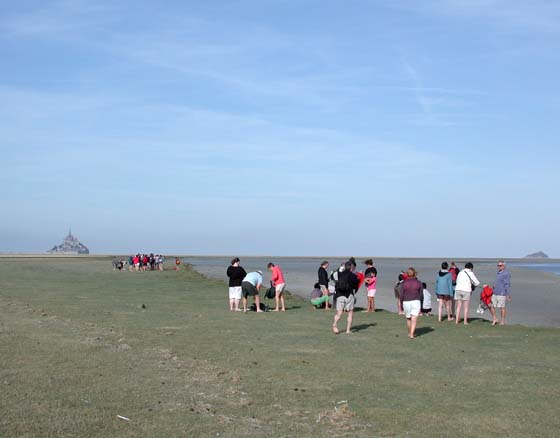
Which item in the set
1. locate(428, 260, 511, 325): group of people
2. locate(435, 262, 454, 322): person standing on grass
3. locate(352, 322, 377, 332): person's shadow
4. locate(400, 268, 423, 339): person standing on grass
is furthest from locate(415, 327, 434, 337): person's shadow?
locate(435, 262, 454, 322): person standing on grass

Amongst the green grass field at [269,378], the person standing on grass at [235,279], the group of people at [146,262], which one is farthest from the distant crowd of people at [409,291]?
the group of people at [146,262]

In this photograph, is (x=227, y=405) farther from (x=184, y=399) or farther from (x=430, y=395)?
(x=430, y=395)

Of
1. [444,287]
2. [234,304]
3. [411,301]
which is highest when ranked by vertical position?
[444,287]

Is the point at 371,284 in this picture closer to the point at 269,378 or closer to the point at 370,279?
the point at 370,279

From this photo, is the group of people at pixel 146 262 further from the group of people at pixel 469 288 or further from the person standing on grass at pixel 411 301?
the person standing on grass at pixel 411 301

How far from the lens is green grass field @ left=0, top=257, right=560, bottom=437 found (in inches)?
350

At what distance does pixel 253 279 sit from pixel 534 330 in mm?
9087

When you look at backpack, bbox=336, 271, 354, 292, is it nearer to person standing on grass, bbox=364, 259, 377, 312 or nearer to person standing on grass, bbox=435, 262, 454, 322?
person standing on grass, bbox=435, 262, 454, 322

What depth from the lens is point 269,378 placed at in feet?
38.9

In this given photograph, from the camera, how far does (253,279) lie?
23.9 metres

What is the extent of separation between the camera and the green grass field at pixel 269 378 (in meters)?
8.89

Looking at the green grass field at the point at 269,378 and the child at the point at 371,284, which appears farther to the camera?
the child at the point at 371,284

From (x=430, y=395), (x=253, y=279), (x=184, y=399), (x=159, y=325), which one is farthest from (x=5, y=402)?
(x=253, y=279)

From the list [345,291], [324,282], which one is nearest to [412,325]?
[345,291]
